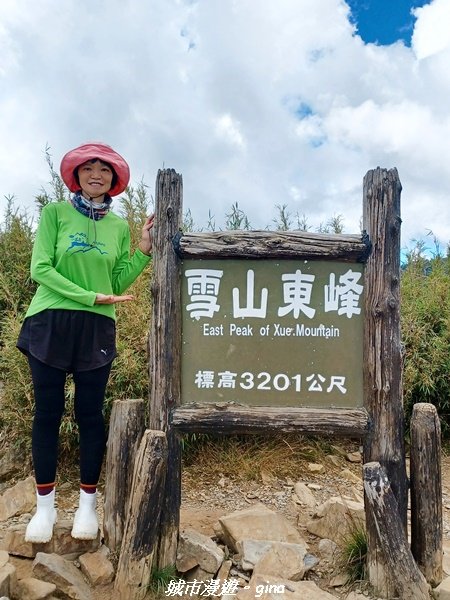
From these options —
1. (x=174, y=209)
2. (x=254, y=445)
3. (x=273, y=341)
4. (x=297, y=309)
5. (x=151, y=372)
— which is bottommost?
(x=254, y=445)

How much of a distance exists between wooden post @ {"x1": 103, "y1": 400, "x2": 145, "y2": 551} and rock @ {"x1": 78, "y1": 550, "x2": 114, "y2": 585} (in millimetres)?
103

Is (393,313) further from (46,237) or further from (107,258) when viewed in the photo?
(46,237)

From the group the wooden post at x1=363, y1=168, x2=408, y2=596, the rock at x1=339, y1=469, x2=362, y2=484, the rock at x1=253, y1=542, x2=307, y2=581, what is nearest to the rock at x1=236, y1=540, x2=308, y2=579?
the rock at x1=253, y1=542, x2=307, y2=581

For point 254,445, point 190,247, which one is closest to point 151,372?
point 190,247

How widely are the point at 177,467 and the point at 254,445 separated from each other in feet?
7.29

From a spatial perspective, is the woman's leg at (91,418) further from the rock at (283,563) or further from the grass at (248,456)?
the grass at (248,456)

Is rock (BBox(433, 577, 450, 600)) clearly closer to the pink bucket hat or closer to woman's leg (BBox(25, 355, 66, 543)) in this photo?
woman's leg (BBox(25, 355, 66, 543))

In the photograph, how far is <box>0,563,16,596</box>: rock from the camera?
275 cm

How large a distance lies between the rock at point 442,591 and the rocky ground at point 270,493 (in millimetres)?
817

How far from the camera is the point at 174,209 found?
3.12 m

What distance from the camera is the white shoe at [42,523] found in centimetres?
306

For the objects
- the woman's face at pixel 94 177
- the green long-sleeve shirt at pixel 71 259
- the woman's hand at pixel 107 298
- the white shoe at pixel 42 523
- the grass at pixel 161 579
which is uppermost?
the woman's face at pixel 94 177

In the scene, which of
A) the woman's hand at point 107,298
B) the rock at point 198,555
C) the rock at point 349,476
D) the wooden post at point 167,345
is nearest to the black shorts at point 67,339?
the woman's hand at point 107,298

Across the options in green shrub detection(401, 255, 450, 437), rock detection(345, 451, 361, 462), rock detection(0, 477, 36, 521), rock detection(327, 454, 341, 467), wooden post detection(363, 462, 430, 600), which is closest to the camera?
wooden post detection(363, 462, 430, 600)
